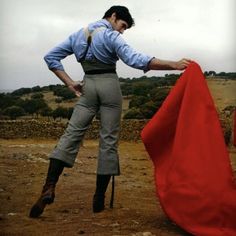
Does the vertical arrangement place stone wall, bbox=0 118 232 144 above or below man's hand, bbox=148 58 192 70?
below

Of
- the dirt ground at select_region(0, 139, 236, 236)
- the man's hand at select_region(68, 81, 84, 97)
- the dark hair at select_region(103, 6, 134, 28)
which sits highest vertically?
the dark hair at select_region(103, 6, 134, 28)

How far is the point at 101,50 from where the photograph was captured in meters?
4.27

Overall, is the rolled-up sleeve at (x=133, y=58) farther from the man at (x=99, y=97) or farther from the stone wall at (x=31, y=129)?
the stone wall at (x=31, y=129)

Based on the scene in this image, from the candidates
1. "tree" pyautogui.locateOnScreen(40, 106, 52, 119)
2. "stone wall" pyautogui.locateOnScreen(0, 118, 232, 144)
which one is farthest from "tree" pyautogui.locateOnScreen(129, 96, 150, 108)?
"stone wall" pyautogui.locateOnScreen(0, 118, 232, 144)

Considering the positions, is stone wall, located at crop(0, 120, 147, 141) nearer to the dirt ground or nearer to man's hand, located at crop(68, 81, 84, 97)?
the dirt ground

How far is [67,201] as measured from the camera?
192 inches

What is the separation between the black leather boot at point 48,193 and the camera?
13.3 ft

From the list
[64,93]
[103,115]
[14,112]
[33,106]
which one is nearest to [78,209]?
[103,115]

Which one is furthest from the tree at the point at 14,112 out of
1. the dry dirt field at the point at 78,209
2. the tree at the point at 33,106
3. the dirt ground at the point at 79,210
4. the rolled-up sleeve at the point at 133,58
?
the rolled-up sleeve at the point at 133,58

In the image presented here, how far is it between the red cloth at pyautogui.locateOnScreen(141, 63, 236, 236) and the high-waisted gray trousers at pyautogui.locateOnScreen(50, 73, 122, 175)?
367 millimetres

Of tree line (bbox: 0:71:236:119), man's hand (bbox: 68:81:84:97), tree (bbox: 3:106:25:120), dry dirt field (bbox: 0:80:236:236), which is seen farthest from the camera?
tree (bbox: 3:106:25:120)

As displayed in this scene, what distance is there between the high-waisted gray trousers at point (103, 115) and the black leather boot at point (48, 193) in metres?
0.19

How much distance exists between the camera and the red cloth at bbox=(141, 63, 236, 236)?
11.7 ft

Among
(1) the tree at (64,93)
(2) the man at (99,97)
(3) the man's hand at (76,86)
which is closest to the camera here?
(2) the man at (99,97)
